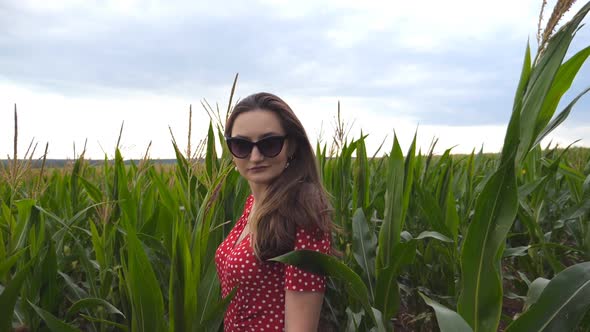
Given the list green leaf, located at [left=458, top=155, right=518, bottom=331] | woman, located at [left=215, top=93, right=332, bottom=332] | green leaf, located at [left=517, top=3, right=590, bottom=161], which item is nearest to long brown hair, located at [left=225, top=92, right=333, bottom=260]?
woman, located at [left=215, top=93, right=332, bottom=332]

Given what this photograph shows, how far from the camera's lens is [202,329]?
1315mm

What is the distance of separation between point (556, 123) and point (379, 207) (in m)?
1.77

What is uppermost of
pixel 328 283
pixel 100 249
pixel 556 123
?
pixel 556 123

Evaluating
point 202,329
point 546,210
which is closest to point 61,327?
point 202,329

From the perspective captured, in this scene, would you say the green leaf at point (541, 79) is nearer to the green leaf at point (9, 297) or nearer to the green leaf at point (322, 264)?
the green leaf at point (322, 264)

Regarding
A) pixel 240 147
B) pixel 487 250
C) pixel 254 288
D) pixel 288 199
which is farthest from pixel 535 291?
pixel 240 147

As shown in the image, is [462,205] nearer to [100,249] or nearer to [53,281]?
[100,249]

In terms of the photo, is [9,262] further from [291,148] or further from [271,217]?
[291,148]

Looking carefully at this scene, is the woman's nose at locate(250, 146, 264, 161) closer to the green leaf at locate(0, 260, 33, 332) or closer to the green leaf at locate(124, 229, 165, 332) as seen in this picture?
the green leaf at locate(124, 229, 165, 332)

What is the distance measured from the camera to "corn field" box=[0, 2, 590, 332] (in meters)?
0.98

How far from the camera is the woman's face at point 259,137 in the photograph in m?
1.62

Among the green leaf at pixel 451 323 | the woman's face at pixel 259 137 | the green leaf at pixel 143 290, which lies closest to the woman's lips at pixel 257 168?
Result: the woman's face at pixel 259 137

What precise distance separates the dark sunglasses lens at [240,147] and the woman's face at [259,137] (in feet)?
0.04

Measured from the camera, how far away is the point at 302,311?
1413 millimetres
